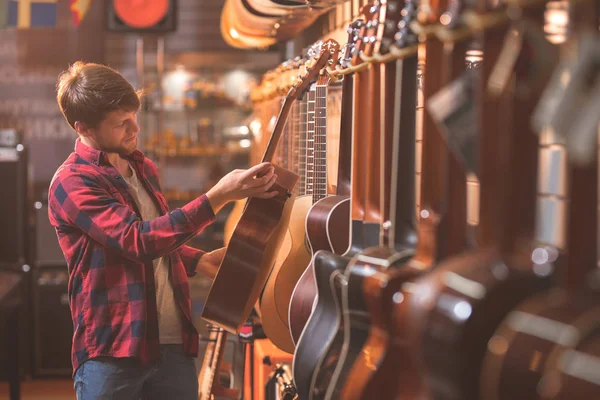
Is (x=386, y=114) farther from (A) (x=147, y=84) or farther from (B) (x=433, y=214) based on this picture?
(A) (x=147, y=84)

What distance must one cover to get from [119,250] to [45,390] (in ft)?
A: 11.6

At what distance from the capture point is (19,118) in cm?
581

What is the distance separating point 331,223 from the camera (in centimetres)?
182

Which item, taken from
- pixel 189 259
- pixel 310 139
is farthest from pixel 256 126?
pixel 189 259

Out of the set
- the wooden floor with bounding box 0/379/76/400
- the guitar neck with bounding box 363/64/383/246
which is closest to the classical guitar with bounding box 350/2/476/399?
the guitar neck with bounding box 363/64/383/246

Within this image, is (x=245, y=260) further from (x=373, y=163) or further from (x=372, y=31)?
(x=372, y=31)

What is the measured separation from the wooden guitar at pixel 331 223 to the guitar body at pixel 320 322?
0.21 metres

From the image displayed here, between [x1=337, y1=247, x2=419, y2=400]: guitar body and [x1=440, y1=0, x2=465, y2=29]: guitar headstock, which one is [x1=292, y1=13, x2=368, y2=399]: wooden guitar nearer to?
[x1=337, y1=247, x2=419, y2=400]: guitar body

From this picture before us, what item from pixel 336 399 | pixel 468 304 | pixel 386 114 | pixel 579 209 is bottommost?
pixel 336 399

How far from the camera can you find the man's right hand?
1926 millimetres

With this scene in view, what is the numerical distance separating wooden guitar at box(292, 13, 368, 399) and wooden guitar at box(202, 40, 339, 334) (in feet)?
1.20

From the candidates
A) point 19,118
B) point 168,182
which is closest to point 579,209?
point 168,182

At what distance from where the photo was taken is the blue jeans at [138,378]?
80.4 inches

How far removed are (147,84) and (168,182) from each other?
0.72 metres
